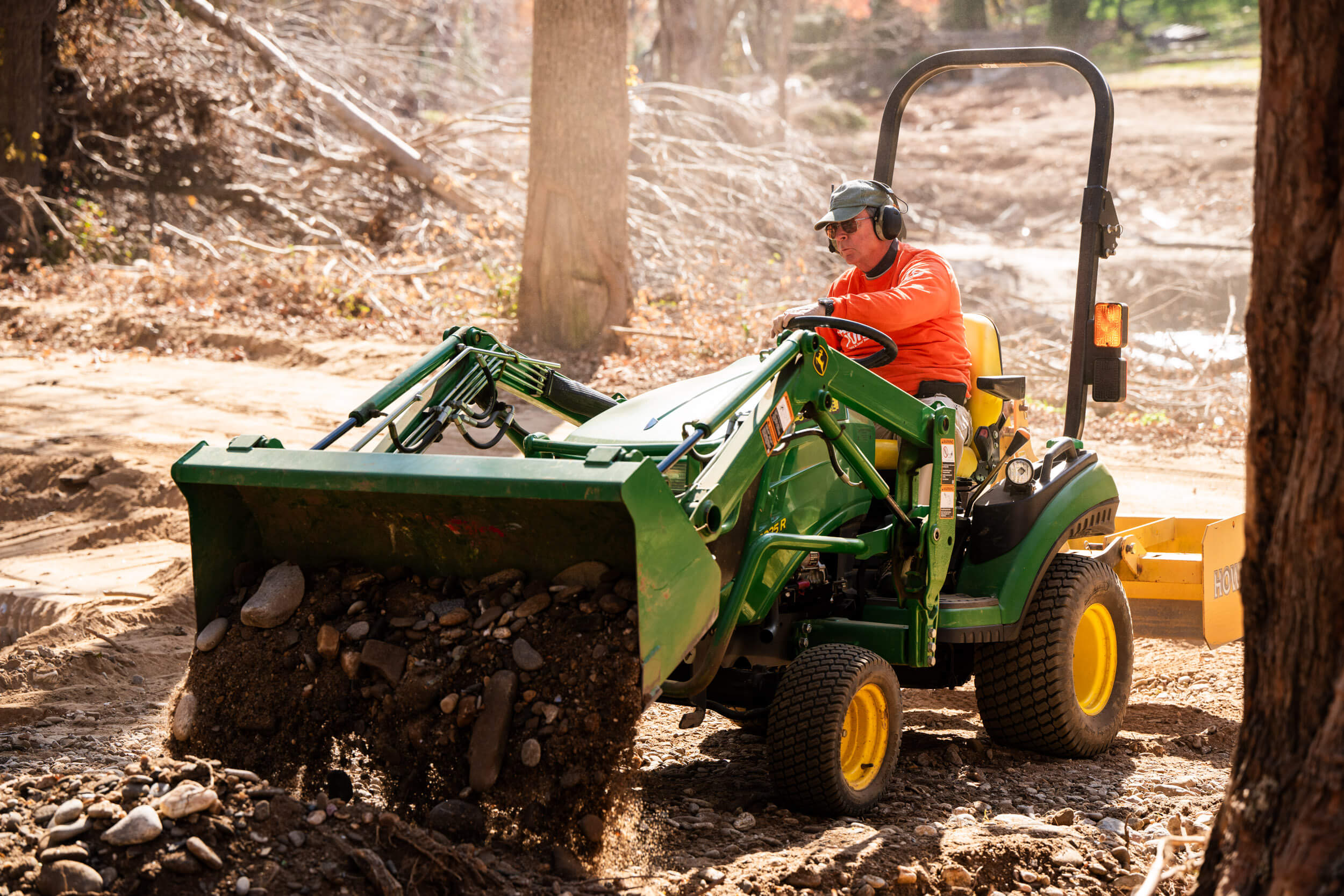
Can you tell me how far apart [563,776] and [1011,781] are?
174 centimetres

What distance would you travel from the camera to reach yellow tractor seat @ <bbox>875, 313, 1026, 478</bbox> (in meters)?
4.83

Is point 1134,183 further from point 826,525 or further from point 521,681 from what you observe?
point 521,681

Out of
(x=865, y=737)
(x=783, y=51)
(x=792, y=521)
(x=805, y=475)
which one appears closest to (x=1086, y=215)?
(x=805, y=475)

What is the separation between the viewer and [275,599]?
3.63m

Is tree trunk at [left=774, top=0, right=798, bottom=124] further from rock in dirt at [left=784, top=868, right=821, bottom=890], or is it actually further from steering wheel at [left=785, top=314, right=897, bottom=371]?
rock in dirt at [left=784, top=868, right=821, bottom=890]

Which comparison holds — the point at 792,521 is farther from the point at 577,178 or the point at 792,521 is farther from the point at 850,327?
the point at 577,178

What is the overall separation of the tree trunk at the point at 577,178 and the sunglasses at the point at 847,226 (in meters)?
5.66

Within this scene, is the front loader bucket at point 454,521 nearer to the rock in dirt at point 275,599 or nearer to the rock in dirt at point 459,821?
the rock in dirt at point 275,599

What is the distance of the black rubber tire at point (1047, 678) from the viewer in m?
4.48

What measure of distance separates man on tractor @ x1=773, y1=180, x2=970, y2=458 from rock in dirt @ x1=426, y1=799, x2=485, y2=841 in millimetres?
1930

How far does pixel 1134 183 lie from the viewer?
18.4 meters

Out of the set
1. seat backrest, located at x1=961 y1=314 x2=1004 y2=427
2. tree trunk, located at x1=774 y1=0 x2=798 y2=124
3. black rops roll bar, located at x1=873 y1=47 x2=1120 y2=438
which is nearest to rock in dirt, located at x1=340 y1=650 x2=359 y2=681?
seat backrest, located at x1=961 y1=314 x2=1004 y2=427

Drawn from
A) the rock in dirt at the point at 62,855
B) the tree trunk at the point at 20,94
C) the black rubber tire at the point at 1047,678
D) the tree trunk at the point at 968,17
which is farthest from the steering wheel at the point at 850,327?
the tree trunk at the point at 968,17

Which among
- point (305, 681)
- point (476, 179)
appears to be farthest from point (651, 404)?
point (476, 179)
